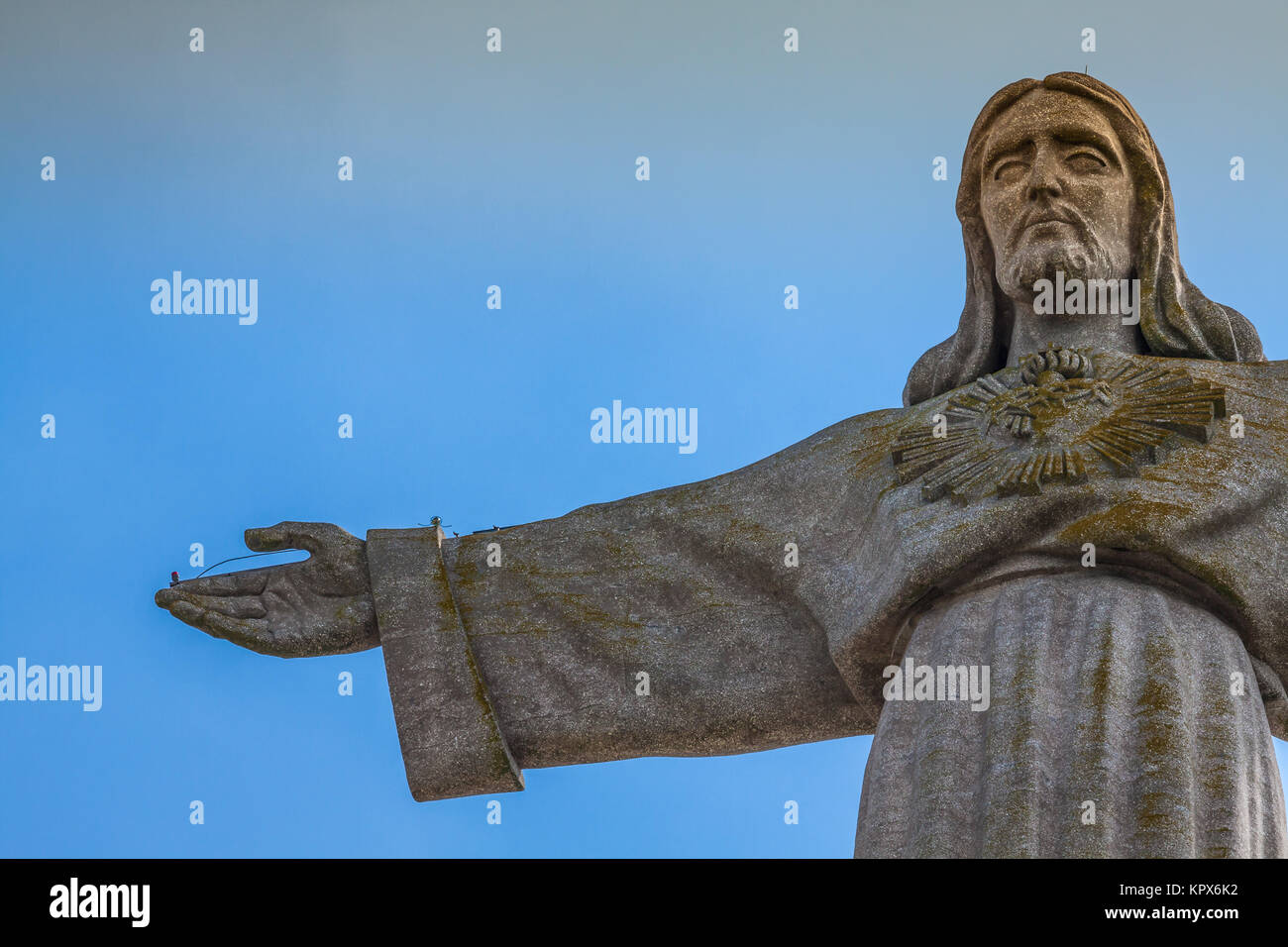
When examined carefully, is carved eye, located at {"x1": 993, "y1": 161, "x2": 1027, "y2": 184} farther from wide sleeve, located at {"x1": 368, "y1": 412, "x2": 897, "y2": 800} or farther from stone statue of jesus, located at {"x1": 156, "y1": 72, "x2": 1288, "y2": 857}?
wide sleeve, located at {"x1": 368, "y1": 412, "x2": 897, "y2": 800}

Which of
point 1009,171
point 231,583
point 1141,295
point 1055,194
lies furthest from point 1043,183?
point 231,583

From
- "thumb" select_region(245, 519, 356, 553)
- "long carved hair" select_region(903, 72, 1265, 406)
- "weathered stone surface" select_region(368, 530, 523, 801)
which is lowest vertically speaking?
"weathered stone surface" select_region(368, 530, 523, 801)

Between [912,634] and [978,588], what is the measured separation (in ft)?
1.05

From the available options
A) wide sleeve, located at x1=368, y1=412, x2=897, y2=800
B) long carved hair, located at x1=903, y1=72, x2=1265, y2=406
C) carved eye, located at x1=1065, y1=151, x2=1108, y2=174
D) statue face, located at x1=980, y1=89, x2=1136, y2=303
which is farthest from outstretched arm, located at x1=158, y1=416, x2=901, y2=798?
carved eye, located at x1=1065, y1=151, x2=1108, y2=174

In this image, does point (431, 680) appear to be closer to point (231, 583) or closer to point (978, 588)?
point (231, 583)

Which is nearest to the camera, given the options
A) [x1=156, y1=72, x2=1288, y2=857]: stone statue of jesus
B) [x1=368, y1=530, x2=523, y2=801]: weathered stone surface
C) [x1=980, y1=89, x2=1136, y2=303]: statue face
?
[x1=156, y1=72, x2=1288, y2=857]: stone statue of jesus

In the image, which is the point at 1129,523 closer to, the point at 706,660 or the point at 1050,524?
the point at 1050,524

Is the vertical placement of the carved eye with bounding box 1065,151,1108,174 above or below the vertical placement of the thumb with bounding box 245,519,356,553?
above

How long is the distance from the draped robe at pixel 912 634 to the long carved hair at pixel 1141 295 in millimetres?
343

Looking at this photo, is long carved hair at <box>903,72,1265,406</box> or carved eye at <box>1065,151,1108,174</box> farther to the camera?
carved eye at <box>1065,151,1108,174</box>

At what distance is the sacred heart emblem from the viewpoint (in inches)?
389
